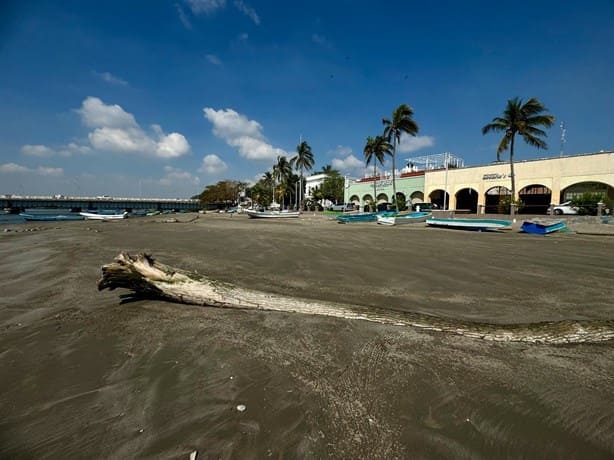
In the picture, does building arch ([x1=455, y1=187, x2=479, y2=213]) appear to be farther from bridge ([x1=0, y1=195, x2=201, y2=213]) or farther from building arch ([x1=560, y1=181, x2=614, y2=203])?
bridge ([x1=0, y1=195, x2=201, y2=213])

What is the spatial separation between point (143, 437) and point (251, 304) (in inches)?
100

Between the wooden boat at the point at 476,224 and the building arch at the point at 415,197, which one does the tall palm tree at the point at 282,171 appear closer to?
the building arch at the point at 415,197

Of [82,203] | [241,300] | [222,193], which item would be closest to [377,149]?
[241,300]

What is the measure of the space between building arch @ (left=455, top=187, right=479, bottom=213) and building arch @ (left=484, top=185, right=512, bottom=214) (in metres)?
3.34

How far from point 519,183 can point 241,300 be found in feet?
141

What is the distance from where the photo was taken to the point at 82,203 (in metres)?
103

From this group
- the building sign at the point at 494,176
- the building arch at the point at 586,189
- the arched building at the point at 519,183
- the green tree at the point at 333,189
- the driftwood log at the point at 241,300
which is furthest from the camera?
the green tree at the point at 333,189

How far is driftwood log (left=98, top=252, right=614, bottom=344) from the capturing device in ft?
11.9

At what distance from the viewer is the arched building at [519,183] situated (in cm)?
2878

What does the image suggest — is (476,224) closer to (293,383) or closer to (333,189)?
(293,383)

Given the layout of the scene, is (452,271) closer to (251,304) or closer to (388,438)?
(251,304)

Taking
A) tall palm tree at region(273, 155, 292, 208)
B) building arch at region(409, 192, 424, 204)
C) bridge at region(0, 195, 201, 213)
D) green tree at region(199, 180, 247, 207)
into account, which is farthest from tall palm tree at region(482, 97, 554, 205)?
bridge at region(0, 195, 201, 213)

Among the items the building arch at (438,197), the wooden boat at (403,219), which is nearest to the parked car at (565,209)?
the wooden boat at (403,219)

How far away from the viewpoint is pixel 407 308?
482 cm
